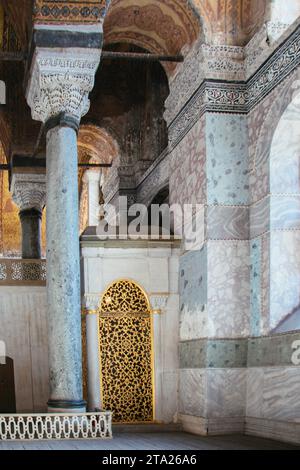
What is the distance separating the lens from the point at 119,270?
10359 mm

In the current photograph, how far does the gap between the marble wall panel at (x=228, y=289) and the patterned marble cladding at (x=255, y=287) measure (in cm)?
10

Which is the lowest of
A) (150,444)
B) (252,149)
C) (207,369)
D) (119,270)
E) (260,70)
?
(150,444)

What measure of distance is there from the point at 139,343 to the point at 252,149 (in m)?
2.84

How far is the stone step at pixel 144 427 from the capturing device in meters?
9.83

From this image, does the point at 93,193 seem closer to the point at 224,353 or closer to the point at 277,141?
the point at 224,353

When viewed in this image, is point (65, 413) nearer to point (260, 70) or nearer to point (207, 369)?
point (207, 369)

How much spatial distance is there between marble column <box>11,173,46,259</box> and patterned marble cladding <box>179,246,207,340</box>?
14.2 ft

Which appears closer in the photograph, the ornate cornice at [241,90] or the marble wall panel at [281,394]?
the marble wall panel at [281,394]

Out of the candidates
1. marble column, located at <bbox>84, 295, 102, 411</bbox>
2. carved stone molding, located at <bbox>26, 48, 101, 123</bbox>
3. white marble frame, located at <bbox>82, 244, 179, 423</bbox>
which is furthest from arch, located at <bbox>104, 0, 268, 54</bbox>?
marble column, located at <bbox>84, 295, 102, 411</bbox>

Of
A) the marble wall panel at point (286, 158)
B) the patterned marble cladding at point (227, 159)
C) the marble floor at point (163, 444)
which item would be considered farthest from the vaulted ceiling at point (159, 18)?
the marble floor at point (163, 444)

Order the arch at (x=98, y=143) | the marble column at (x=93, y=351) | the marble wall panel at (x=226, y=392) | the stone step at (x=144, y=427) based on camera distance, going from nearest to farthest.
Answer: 1. the marble wall panel at (x=226, y=392)
2. the stone step at (x=144, y=427)
3. the marble column at (x=93, y=351)
4. the arch at (x=98, y=143)

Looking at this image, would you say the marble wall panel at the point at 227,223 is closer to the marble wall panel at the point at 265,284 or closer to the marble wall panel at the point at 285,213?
the marble wall panel at the point at 265,284

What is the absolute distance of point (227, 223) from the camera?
9469 millimetres

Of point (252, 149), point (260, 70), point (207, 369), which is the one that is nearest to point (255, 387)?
point (207, 369)
